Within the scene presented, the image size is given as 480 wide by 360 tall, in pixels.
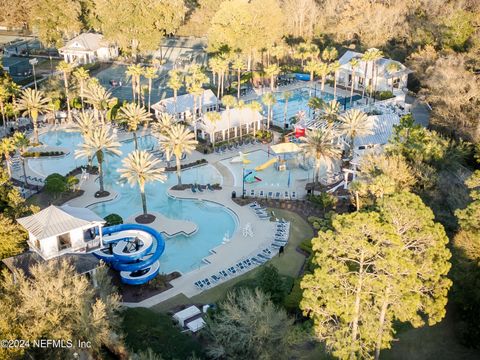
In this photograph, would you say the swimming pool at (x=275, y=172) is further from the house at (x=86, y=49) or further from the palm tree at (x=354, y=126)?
the house at (x=86, y=49)

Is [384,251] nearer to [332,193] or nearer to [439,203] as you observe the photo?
[439,203]

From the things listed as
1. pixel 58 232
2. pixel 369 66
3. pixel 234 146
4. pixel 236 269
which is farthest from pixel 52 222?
pixel 369 66

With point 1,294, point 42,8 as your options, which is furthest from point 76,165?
point 42,8

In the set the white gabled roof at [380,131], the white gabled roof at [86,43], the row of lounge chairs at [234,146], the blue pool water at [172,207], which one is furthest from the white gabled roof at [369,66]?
the white gabled roof at [86,43]

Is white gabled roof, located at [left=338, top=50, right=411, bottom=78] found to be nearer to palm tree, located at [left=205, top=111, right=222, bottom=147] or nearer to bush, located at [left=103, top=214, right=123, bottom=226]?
palm tree, located at [left=205, top=111, right=222, bottom=147]

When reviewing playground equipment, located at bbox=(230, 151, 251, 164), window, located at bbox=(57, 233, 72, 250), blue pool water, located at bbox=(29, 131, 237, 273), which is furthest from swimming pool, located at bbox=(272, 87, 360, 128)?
window, located at bbox=(57, 233, 72, 250)

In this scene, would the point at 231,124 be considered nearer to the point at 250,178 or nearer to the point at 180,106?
the point at 180,106
